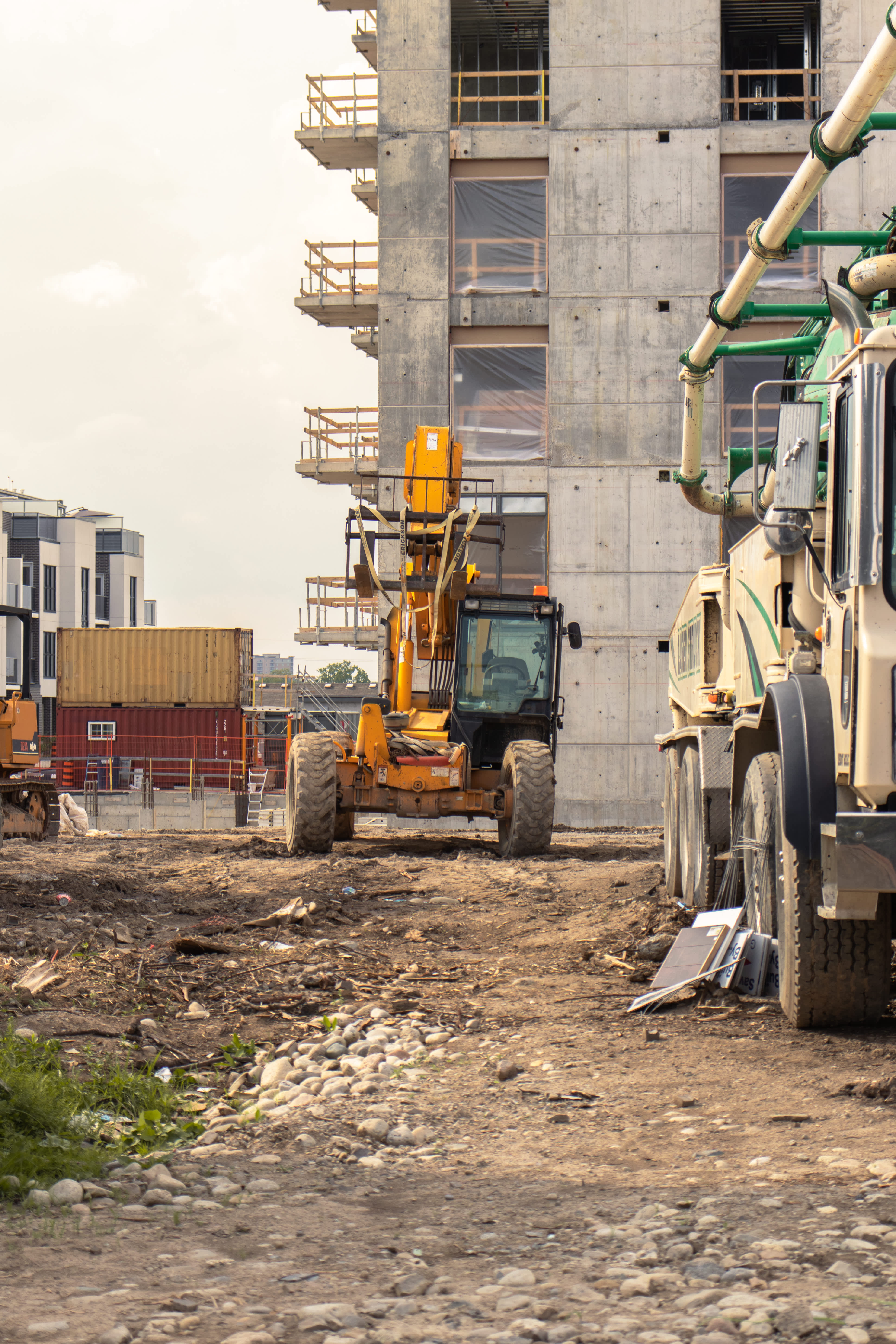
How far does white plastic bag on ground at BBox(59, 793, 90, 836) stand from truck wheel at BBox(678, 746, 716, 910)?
48.2ft

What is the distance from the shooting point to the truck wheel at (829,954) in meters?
6.35

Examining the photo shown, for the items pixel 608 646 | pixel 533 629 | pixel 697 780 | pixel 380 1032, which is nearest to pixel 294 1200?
pixel 380 1032

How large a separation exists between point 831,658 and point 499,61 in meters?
28.1

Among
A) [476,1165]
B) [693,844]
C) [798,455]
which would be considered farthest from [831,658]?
[693,844]

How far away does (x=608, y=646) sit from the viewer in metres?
28.5

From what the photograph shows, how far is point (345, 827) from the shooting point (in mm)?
17828

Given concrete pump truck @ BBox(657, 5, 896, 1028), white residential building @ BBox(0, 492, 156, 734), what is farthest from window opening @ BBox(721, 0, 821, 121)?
white residential building @ BBox(0, 492, 156, 734)

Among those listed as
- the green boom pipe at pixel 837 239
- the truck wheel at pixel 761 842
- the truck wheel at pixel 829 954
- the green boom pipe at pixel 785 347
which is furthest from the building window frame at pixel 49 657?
the truck wheel at pixel 829 954

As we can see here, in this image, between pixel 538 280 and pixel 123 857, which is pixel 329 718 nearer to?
pixel 538 280

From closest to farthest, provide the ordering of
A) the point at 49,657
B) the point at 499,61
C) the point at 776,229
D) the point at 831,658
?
1. the point at 831,658
2. the point at 776,229
3. the point at 499,61
4. the point at 49,657

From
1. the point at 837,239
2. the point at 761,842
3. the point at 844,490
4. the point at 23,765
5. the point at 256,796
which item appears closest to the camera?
the point at 844,490

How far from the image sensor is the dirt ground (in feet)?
11.7

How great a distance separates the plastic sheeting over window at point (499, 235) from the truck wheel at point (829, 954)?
24.4m

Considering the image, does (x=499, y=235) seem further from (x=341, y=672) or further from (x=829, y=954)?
(x=341, y=672)
